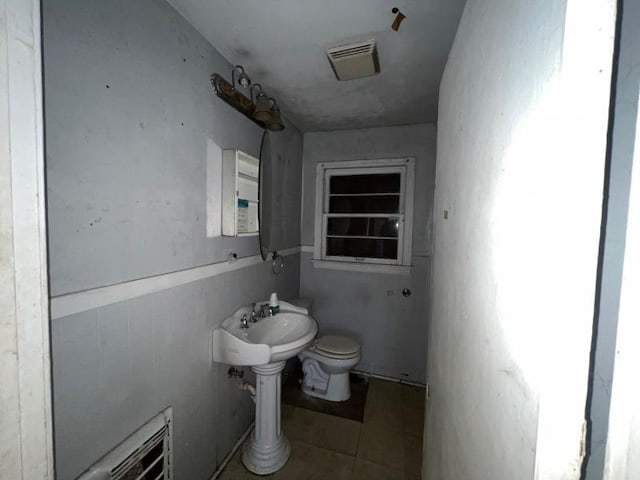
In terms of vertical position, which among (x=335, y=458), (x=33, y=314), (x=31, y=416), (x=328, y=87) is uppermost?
(x=328, y=87)

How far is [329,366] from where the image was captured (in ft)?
6.56

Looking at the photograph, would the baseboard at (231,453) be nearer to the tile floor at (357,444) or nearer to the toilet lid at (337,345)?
the tile floor at (357,444)

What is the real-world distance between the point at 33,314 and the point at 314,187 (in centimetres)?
224

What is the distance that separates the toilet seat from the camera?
200 centimetres

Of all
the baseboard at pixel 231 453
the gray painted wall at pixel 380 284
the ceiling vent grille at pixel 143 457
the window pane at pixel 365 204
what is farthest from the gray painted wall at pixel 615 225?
the window pane at pixel 365 204

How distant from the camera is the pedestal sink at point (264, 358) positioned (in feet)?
4.30

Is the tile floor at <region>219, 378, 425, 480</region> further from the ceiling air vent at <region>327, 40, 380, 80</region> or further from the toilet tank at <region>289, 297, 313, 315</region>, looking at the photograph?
the ceiling air vent at <region>327, 40, 380, 80</region>

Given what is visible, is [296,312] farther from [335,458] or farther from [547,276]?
[547,276]

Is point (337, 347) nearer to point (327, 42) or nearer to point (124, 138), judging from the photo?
point (124, 138)

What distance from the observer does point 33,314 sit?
39 centimetres

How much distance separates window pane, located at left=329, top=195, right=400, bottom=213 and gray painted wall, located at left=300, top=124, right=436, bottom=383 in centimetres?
20

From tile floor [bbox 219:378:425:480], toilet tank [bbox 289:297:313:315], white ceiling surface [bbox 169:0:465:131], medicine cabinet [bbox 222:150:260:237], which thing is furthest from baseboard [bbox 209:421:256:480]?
white ceiling surface [bbox 169:0:465:131]

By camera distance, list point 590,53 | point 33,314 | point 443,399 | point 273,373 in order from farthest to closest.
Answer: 1. point 273,373
2. point 443,399
3. point 33,314
4. point 590,53

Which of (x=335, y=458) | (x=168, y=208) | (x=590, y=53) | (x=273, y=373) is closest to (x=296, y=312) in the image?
(x=273, y=373)
